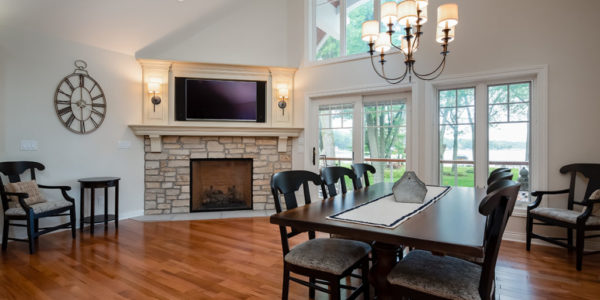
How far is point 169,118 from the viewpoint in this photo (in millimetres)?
4852

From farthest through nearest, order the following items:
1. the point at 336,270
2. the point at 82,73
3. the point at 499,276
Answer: the point at 82,73
the point at 499,276
the point at 336,270

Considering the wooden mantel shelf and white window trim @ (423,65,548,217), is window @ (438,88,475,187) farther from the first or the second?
the wooden mantel shelf

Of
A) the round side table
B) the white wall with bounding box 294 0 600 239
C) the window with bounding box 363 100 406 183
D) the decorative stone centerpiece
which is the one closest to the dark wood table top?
the decorative stone centerpiece

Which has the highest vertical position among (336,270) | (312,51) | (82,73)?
(312,51)

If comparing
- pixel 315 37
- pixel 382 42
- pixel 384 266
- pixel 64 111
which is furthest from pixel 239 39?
pixel 384 266

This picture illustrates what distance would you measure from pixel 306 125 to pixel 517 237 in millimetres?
3151

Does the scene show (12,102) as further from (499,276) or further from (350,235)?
(499,276)

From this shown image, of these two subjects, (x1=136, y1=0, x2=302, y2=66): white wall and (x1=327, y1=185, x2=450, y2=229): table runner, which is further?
(x1=136, y1=0, x2=302, y2=66): white wall

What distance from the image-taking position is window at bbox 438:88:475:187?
3.90m

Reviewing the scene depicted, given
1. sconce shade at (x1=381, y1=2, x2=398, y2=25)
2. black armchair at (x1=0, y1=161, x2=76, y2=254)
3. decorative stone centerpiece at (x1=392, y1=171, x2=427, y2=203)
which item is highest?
sconce shade at (x1=381, y1=2, x2=398, y2=25)

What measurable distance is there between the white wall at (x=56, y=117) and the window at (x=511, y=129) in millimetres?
4895

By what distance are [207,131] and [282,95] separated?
1336 mm

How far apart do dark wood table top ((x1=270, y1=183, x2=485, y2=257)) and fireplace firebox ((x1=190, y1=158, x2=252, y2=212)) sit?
337cm

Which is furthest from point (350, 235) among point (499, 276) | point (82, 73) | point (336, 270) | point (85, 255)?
point (82, 73)
